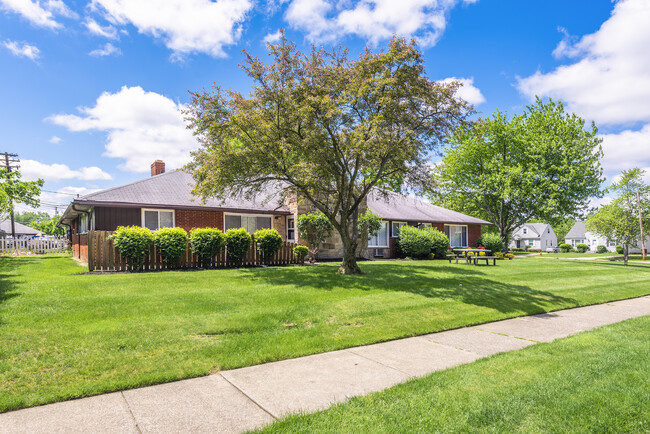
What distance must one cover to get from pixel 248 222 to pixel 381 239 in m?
9.20

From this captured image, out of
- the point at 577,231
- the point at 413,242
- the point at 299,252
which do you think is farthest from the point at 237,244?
the point at 577,231

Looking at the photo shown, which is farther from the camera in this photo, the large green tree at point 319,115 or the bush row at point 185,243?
the bush row at point 185,243

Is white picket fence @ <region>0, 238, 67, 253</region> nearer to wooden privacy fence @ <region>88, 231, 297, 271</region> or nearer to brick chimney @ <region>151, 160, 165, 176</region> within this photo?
brick chimney @ <region>151, 160, 165, 176</region>

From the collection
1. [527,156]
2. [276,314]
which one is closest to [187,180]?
[276,314]

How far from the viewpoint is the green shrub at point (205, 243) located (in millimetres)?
14250

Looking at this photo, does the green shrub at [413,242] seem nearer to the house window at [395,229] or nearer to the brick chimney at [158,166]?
the house window at [395,229]

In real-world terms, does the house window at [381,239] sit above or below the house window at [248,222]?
below

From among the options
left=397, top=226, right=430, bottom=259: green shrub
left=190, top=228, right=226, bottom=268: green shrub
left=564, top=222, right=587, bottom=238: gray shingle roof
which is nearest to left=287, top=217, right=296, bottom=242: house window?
left=190, top=228, right=226, bottom=268: green shrub

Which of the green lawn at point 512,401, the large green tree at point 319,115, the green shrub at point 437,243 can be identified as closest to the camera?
the green lawn at point 512,401

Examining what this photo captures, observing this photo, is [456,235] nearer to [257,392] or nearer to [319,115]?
[319,115]

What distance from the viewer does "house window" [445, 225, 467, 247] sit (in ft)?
99.9

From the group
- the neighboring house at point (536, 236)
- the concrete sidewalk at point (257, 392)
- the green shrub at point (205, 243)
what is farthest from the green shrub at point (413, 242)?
the neighboring house at point (536, 236)

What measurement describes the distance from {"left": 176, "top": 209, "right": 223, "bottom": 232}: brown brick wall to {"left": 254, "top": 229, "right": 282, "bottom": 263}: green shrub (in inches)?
185

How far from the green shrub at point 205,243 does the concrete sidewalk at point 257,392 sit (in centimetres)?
973
